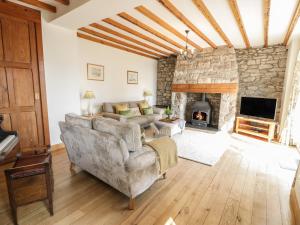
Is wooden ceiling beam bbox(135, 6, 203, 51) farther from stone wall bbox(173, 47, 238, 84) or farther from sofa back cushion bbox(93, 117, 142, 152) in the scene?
sofa back cushion bbox(93, 117, 142, 152)

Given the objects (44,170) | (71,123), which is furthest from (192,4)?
(44,170)

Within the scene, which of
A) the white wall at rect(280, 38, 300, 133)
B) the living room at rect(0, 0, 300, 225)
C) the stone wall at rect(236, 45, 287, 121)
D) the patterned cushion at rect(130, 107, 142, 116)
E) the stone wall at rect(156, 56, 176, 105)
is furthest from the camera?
the stone wall at rect(156, 56, 176, 105)

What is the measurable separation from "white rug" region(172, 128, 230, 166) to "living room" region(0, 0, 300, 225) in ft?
0.15

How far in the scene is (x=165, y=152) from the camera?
6.80ft

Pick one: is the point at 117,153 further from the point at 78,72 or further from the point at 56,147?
the point at 78,72

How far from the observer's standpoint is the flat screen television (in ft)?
14.0

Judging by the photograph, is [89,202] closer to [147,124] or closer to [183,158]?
[183,158]

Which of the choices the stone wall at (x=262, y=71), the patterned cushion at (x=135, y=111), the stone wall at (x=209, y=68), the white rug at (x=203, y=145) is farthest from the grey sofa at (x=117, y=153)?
the stone wall at (x=262, y=71)

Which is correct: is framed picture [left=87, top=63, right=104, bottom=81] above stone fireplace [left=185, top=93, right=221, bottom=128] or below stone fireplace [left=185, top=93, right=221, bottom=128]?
above

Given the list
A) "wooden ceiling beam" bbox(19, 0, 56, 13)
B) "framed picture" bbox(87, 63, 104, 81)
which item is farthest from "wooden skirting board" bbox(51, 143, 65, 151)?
"wooden ceiling beam" bbox(19, 0, 56, 13)

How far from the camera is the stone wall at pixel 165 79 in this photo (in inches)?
265

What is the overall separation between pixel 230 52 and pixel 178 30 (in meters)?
2.23

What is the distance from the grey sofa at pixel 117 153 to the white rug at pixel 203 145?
57.7 inches

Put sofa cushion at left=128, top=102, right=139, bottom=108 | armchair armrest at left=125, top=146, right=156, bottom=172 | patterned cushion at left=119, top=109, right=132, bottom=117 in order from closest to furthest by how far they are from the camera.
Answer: armchair armrest at left=125, top=146, right=156, bottom=172 → patterned cushion at left=119, top=109, right=132, bottom=117 → sofa cushion at left=128, top=102, right=139, bottom=108
